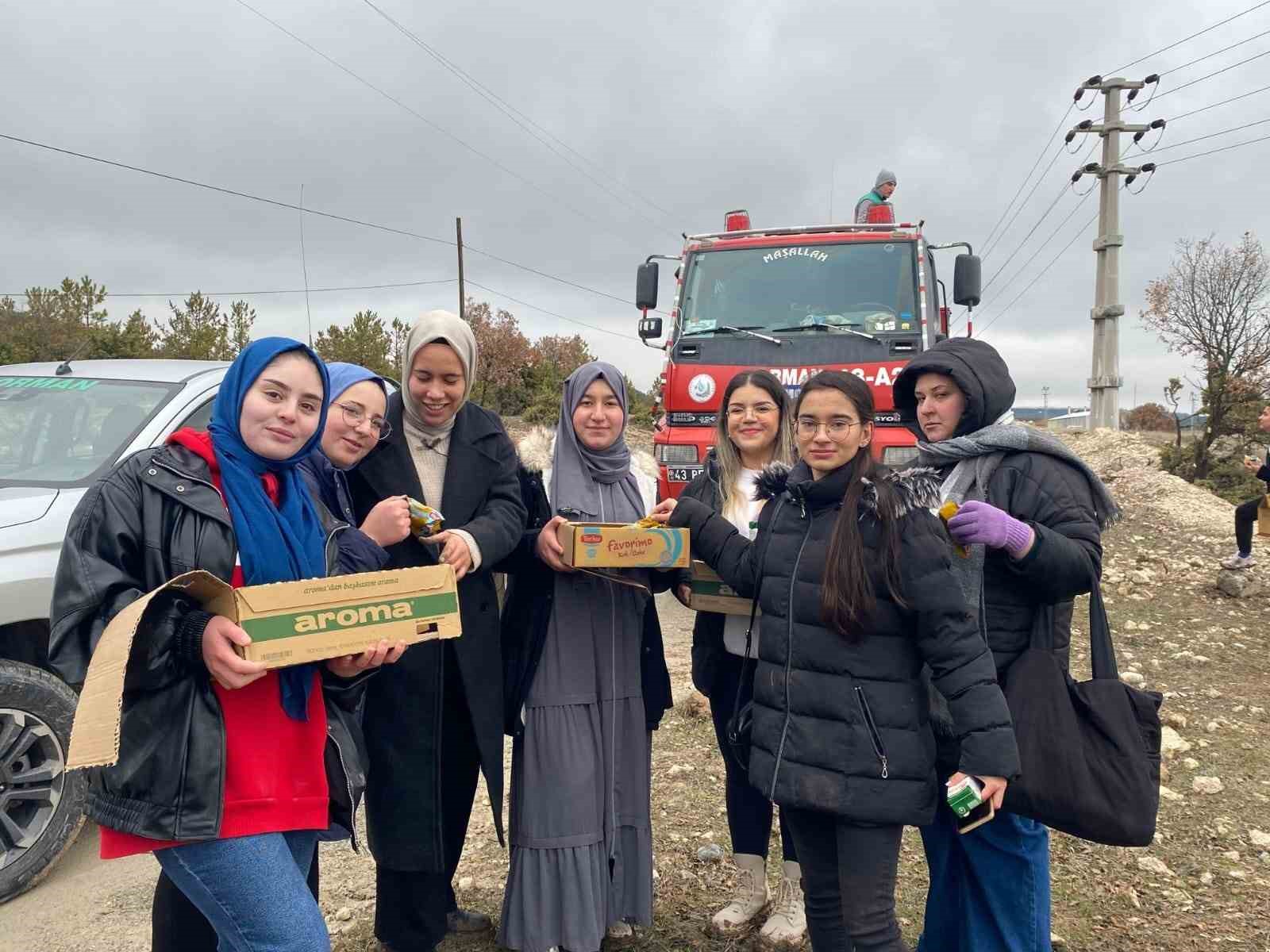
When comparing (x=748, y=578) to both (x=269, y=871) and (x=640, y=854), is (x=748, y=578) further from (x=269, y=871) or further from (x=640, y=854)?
(x=269, y=871)

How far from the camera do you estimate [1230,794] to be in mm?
3877

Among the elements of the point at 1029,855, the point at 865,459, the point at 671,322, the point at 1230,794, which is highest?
the point at 671,322

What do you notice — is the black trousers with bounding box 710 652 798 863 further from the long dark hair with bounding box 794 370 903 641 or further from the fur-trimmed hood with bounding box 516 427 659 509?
the long dark hair with bounding box 794 370 903 641

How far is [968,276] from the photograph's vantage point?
696cm

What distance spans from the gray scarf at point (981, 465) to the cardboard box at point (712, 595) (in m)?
0.70

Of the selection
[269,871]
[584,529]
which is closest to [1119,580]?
[584,529]

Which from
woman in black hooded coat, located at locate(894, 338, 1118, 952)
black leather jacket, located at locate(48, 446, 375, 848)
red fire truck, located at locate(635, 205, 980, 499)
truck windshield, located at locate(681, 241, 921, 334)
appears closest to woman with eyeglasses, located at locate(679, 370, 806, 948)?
woman in black hooded coat, located at locate(894, 338, 1118, 952)

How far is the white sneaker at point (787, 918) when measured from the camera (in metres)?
2.77

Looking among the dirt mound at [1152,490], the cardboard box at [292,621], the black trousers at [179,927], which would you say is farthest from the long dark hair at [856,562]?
the dirt mound at [1152,490]

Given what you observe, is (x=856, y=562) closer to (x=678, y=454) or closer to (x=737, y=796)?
(x=737, y=796)

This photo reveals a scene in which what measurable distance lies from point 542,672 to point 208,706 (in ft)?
3.72

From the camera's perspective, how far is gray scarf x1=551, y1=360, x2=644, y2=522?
2.78 metres

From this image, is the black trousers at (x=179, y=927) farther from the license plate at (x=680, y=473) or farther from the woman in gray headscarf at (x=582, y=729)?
the license plate at (x=680, y=473)

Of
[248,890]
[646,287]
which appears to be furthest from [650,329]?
[248,890]
